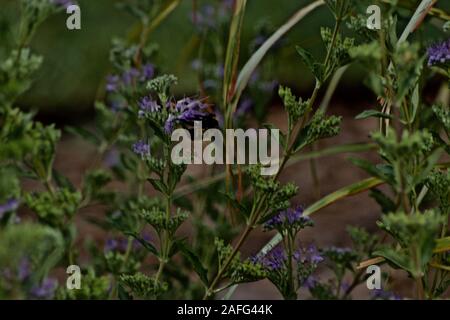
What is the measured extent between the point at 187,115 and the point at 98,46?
8.20ft

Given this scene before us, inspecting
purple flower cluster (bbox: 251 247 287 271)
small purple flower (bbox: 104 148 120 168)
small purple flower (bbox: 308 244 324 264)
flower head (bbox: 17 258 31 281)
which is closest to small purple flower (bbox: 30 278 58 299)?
flower head (bbox: 17 258 31 281)

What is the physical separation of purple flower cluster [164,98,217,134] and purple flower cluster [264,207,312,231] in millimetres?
204

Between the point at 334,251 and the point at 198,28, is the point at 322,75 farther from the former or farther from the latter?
the point at 198,28

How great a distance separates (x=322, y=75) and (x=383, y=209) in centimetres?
42

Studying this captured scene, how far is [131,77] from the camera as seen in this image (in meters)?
1.84

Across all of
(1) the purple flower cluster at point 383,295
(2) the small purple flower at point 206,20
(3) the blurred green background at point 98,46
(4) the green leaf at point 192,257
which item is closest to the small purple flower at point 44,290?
(4) the green leaf at point 192,257

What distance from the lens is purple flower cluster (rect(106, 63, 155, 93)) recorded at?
5.95 ft

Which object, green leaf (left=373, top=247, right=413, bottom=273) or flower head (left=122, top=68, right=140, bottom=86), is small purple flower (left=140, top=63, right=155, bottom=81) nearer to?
flower head (left=122, top=68, right=140, bottom=86)

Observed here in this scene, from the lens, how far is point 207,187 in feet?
6.81

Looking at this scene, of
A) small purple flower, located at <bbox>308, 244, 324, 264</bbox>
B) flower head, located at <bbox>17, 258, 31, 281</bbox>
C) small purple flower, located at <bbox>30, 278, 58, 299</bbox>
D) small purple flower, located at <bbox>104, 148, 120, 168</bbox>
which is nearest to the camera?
flower head, located at <bbox>17, 258, 31, 281</bbox>

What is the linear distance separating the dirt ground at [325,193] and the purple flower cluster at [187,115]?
0.78 m

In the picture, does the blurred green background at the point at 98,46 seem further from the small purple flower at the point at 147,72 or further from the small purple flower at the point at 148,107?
the small purple flower at the point at 148,107

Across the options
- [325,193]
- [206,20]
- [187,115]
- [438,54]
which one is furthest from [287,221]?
[325,193]

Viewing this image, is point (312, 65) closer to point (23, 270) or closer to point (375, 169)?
point (375, 169)
